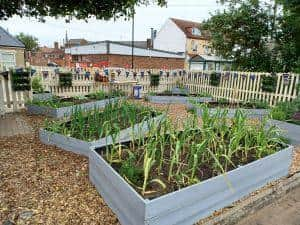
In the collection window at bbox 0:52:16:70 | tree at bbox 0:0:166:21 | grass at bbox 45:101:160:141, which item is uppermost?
tree at bbox 0:0:166:21

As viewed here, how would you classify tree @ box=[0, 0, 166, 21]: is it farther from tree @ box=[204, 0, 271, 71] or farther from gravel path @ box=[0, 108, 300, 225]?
tree @ box=[204, 0, 271, 71]

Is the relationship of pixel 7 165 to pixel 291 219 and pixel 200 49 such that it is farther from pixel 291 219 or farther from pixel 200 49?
pixel 200 49

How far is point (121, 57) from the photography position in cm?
2567

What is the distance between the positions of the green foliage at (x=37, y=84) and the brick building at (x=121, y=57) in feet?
50.9

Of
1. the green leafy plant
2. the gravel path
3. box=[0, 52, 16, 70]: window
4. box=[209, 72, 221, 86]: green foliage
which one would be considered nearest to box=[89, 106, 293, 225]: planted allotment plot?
the gravel path

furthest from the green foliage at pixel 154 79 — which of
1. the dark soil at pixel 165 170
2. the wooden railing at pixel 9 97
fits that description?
the dark soil at pixel 165 170

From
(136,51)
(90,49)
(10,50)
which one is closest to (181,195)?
(10,50)

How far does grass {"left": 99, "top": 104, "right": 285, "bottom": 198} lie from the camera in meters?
2.33

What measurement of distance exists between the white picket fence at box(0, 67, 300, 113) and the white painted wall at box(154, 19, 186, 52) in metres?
22.4

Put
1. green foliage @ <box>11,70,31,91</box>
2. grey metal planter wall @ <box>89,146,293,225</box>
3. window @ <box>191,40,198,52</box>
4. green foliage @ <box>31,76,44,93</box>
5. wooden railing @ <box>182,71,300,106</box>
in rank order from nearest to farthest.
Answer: grey metal planter wall @ <box>89,146,293,225</box> → green foliage @ <box>11,70,31,91</box> → wooden railing @ <box>182,71,300,106</box> → green foliage @ <box>31,76,44,93</box> → window @ <box>191,40,198,52</box>

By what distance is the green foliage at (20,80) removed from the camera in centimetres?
633

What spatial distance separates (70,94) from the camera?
31.0ft

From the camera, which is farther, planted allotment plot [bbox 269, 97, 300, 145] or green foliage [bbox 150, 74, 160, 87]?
green foliage [bbox 150, 74, 160, 87]

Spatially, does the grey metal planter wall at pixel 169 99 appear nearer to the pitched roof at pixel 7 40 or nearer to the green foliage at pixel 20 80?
the green foliage at pixel 20 80
